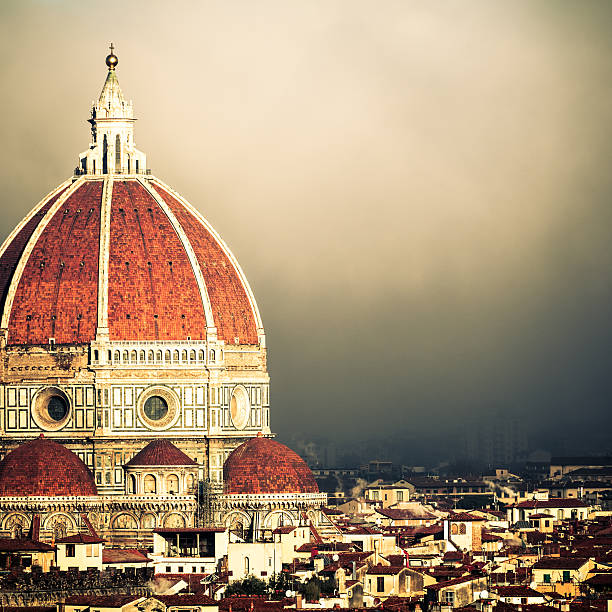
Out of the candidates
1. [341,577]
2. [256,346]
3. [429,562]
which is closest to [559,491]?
[256,346]

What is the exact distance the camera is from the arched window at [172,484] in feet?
327

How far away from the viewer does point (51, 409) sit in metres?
104

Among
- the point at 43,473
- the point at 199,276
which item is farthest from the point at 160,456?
the point at 199,276

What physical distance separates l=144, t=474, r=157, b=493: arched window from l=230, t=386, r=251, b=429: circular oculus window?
20.8 ft

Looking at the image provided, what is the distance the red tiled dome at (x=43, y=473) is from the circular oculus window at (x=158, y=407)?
4.40m

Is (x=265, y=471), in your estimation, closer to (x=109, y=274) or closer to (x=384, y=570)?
(x=109, y=274)

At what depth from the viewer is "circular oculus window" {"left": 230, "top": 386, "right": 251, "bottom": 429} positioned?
4163 inches

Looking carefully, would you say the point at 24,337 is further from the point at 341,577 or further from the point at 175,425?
the point at 341,577

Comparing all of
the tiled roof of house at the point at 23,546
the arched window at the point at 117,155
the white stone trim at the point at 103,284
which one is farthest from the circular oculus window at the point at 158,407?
the tiled roof of house at the point at 23,546

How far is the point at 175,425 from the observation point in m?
104

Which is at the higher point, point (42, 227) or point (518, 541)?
point (42, 227)

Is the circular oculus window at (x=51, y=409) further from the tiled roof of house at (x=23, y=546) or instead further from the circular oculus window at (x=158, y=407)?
the tiled roof of house at (x=23, y=546)

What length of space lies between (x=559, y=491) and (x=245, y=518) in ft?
155

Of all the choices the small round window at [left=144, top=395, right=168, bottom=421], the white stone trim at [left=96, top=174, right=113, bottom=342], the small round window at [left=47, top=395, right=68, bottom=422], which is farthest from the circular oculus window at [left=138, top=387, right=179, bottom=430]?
the small round window at [left=47, top=395, right=68, bottom=422]
